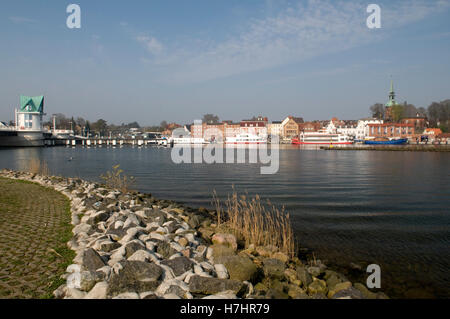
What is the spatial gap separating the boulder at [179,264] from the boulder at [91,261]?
125 cm

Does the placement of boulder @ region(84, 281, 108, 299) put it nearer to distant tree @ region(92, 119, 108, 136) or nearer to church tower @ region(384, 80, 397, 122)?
church tower @ region(384, 80, 397, 122)

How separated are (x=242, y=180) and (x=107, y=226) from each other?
59.1 ft

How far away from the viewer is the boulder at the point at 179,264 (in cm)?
624

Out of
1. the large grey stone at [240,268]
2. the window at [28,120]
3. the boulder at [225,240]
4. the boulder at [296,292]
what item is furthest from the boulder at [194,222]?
the window at [28,120]

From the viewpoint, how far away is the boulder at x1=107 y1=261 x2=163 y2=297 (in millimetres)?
5340

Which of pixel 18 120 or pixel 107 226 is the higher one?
pixel 18 120

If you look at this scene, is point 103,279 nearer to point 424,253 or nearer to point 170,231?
point 170,231

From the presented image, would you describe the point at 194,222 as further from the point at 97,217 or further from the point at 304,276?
the point at 304,276

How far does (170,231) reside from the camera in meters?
9.03

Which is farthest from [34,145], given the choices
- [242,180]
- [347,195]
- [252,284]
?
[252,284]

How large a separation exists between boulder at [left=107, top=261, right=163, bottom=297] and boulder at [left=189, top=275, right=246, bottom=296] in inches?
26.1

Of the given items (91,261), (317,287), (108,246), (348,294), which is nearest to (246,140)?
(108,246)

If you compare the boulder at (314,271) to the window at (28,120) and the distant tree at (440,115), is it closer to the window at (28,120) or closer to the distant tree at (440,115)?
the window at (28,120)
